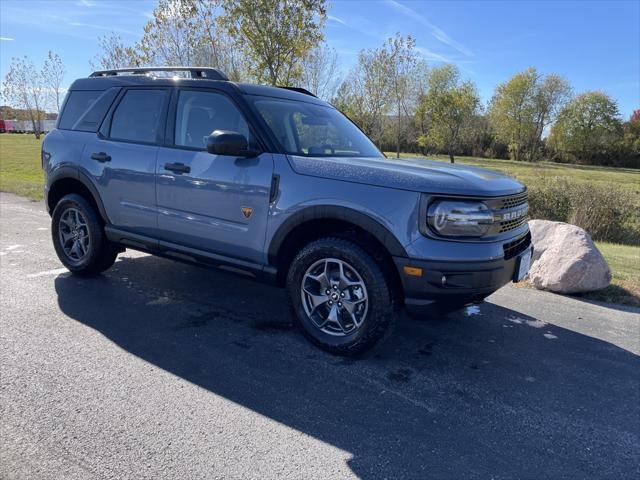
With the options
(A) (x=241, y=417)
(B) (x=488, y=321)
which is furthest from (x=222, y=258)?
(B) (x=488, y=321)

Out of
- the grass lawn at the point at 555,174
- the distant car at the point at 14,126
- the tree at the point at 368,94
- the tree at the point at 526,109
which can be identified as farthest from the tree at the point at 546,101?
the distant car at the point at 14,126

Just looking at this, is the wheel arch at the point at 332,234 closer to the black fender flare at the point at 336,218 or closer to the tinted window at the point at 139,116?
the black fender flare at the point at 336,218

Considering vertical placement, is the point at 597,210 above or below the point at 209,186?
below

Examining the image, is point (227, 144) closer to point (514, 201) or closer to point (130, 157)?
point (130, 157)

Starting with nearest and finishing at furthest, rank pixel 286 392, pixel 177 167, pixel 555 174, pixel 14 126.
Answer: pixel 286 392 < pixel 177 167 < pixel 555 174 < pixel 14 126

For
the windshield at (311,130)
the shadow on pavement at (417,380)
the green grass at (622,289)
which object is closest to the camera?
the shadow on pavement at (417,380)

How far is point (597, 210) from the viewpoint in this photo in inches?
502

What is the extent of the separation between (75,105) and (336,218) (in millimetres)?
3482

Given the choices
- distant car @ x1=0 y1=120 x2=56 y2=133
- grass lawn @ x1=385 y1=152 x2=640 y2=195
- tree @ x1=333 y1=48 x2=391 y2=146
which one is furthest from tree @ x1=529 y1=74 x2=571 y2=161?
distant car @ x1=0 y1=120 x2=56 y2=133

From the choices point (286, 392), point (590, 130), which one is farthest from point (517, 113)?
point (286, 392)

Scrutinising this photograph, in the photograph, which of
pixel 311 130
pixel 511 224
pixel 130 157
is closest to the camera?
pixel 511 224

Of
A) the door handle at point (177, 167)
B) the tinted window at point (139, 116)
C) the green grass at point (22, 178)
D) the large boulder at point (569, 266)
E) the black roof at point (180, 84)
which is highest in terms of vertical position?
the black roof at point (180, 84)

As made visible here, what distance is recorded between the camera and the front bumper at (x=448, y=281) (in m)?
3.12

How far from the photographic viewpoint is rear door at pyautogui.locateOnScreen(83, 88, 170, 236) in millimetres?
4414
